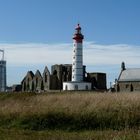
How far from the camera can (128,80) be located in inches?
3118

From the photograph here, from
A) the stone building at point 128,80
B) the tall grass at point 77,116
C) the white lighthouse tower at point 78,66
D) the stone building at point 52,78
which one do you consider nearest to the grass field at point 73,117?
the tall grass at point 77,116

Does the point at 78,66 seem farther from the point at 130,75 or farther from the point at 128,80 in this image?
the point at 130,75

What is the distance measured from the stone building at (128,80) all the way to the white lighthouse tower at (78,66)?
805cm

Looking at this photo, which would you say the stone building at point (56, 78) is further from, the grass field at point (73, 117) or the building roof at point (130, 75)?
the grass field at point (73, 117)

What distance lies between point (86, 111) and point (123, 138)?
7.46m

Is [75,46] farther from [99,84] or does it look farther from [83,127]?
[83,127]

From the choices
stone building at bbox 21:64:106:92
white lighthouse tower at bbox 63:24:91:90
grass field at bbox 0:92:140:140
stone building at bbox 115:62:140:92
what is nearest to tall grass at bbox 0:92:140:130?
grass field at bbox 0:92:140:140

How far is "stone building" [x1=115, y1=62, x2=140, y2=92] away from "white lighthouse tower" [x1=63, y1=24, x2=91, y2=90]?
8054mm

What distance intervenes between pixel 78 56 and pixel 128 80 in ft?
37.1

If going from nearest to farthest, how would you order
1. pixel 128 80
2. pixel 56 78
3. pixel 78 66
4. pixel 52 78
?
pixel 78 66 → pixel 128 80 → pixel 52 78 → pixel 56 78

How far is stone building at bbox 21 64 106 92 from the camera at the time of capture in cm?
7962

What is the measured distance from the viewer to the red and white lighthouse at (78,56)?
243 ft

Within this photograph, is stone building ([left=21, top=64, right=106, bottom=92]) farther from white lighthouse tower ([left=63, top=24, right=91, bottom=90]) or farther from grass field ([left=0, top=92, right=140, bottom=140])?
grass field ([left=0, top=92, right=140, bottom=140])

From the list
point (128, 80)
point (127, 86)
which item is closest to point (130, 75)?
point (128, 80)
